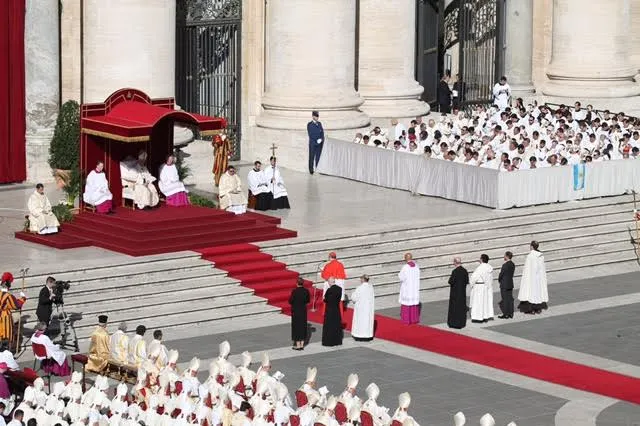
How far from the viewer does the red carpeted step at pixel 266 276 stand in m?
34.9

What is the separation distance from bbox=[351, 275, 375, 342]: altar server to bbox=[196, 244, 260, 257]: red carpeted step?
4.16 meters

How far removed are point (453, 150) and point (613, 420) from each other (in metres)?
15.4

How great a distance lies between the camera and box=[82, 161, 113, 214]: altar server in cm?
3669

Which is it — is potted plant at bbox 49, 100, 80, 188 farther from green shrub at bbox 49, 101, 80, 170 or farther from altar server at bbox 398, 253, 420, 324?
altar server at bbox 398, 253, 420, 324

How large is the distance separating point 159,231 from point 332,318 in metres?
5.20

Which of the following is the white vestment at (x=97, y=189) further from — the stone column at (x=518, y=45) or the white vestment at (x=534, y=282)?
the stone column at (x=518, y=45)

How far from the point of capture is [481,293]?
3353 cm

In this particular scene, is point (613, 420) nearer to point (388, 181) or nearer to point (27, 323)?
point (27, 323)

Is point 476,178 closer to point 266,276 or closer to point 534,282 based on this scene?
point 534,282

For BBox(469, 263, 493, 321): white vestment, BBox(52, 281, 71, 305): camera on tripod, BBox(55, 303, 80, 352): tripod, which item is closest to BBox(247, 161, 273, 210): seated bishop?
BBox(469, 263, 493, 321): white vestment

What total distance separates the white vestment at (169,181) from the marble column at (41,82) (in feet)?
18.3

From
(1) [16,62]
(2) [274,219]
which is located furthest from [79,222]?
(1) [16,62]

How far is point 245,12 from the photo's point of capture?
47.1 metres

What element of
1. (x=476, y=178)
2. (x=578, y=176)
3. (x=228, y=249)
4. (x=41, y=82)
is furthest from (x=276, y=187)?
(x=578, y=176)
